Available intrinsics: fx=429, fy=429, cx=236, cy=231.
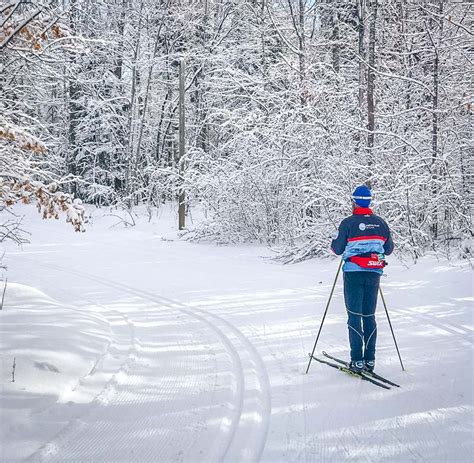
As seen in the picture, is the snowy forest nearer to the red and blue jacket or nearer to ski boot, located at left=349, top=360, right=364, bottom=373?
the red and blue jacket

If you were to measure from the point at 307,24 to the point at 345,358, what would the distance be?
A: 1527cm

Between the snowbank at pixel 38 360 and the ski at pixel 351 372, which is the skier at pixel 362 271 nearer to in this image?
the ski at pixel 351 372

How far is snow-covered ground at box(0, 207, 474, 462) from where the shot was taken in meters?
3.32

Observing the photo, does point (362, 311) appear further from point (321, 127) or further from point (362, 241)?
point (321, 127)

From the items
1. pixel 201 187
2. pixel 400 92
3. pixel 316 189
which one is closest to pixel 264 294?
pixel 316 189

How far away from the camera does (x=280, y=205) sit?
1434cm

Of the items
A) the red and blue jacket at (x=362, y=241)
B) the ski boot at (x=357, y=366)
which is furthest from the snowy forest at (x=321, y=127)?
the ski boot at (x=357, y=366)

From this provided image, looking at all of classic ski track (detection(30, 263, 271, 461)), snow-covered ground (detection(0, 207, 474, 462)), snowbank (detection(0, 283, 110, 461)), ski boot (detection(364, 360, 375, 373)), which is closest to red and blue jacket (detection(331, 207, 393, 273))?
ski boot (detection(364, 360, 375, 373))

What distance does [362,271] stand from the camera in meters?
4.64

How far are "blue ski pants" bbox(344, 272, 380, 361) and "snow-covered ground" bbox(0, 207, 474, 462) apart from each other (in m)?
0.36

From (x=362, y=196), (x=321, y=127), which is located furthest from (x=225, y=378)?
(x=321, y=127)

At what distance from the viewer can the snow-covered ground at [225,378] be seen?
3.32 metres

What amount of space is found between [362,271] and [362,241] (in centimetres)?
33

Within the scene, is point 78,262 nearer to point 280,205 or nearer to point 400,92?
point 280,205
